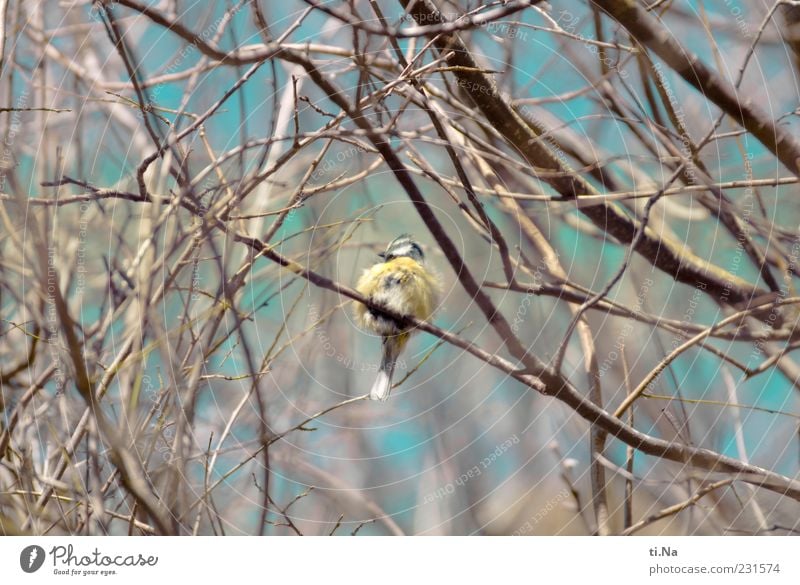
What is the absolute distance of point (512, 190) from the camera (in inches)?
40.2

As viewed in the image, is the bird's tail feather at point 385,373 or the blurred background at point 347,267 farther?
the bird's tail feather at point 385,373
